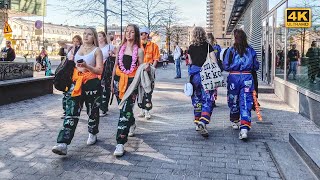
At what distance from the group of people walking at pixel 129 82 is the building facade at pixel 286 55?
186cm

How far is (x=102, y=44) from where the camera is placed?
26.5ft

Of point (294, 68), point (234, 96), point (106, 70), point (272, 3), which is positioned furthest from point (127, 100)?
point (272, 3)

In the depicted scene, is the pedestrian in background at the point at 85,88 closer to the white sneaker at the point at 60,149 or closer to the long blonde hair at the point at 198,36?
the white sneaker at the point at 60,149

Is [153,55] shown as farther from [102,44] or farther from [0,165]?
A: [0,165]

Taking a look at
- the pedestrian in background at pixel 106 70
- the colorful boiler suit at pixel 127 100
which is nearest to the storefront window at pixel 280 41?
the pedestrian in background at pixel 106 70

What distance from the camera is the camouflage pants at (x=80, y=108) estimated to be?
4979mm

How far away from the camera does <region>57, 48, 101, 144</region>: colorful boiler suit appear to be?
16.4 feet

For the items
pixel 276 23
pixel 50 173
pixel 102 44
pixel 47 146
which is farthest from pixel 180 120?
pixel 276 23

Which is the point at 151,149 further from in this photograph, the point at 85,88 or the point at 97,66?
the point at 97,66

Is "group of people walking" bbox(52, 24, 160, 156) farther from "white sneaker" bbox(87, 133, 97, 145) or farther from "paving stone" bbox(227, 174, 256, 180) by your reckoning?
"paving stone" bbox(227, 174, 256, 180)

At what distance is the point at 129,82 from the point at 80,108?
2.58 ft

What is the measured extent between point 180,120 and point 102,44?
7.83 ft

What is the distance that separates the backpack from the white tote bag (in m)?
2.18

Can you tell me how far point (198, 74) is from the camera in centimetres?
627
